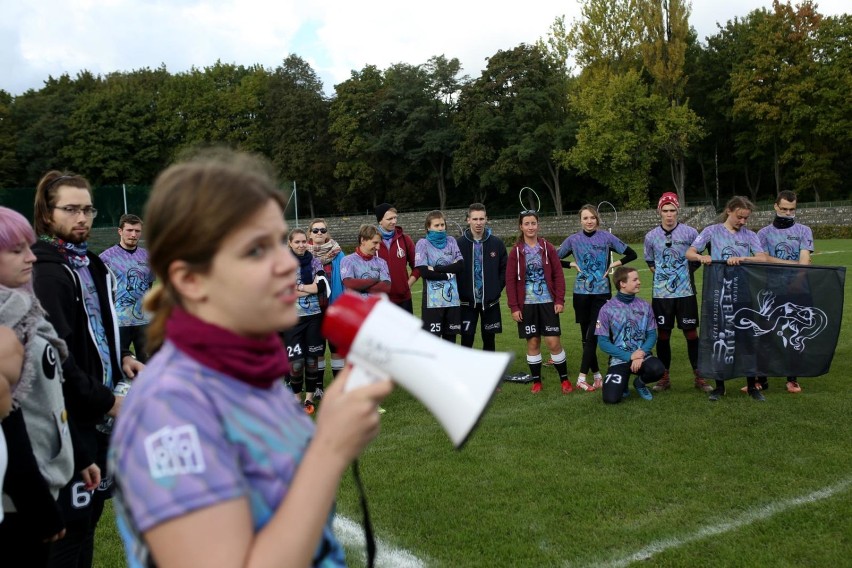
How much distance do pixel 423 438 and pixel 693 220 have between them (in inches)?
1699

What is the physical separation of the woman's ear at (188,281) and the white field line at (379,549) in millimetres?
3521

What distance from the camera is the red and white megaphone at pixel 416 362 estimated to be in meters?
1.49

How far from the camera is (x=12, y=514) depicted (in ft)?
8.52

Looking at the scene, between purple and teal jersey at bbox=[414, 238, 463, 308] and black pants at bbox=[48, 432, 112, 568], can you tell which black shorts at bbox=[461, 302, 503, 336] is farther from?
black pants at bbox=[48, 432, 112, 568]

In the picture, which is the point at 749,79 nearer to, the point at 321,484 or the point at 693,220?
the point at 693,220

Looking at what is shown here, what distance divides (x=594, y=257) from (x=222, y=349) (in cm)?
873

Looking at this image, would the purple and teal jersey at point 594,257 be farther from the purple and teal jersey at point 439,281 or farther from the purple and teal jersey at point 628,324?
the purple and teal jersey at point 439,281

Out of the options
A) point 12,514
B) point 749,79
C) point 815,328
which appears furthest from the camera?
point 749,79

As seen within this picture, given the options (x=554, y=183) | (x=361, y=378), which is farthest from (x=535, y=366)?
(x=554, y=183)

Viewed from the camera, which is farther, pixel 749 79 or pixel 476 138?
pixel 476 138

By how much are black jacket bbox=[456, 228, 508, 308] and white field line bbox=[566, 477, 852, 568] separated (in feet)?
17.2

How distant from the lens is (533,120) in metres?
55.3

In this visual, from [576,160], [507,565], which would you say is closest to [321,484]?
[507,565]

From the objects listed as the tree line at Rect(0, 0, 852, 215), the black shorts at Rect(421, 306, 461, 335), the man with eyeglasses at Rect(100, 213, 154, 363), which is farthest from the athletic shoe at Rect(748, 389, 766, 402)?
the tree line at Rect(0, 0, 852, 215)
